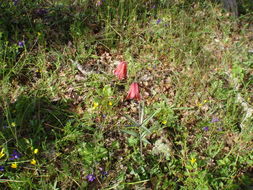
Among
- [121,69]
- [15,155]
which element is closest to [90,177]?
[15,155]

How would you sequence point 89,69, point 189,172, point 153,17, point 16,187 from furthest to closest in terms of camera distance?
point 153,17, point 89,69, point 189,172, point 16,187

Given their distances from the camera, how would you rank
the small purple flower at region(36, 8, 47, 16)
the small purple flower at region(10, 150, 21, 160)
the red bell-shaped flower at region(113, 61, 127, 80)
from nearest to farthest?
the small purple flower at region(10, 150, 21, 160) → the red bell-shaped flower at region(113, 61, 127, 80) → the small purple flower at region(36, 8, 47, 16)

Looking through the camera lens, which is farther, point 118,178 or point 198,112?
point 198,112

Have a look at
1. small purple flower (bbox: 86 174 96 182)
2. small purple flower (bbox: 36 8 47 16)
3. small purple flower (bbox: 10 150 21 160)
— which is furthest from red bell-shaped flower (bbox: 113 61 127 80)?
small purple flower (bbox: 36 8 47 16)

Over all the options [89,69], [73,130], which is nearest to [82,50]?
[89,69]

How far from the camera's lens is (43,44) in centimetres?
275

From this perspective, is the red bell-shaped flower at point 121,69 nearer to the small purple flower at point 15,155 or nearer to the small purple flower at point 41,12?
the small purple flower at point 15,155

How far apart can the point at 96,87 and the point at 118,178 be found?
98cm

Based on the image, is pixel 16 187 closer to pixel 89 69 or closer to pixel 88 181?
pixel 88 181

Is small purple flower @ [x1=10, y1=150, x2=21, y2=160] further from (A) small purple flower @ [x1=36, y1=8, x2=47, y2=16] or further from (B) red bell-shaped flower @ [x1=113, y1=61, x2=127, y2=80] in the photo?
(A) small purple flower @ [x1=36, y1=8, x2=47, y2=16]

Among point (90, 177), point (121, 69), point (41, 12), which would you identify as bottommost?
point (90, 177)

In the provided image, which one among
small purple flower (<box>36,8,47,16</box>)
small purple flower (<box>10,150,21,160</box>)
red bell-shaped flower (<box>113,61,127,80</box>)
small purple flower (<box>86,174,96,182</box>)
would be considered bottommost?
small purple flower (<box>86,174,96,182</box>)

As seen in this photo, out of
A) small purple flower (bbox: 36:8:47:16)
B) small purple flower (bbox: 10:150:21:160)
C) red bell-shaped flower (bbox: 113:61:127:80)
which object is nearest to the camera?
small purple flower (bbox: 10:150:21:160)

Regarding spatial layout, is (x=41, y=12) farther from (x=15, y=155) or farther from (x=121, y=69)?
(x=15, y=155)
